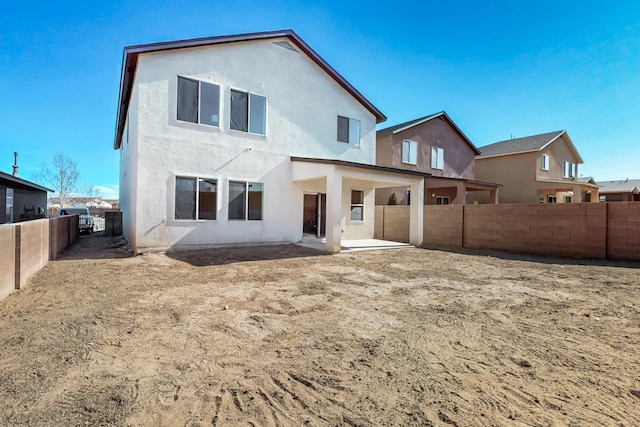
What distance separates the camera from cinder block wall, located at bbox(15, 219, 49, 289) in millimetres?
5523

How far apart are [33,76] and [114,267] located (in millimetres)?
17348

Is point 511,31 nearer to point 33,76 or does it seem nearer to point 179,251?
point 179,251

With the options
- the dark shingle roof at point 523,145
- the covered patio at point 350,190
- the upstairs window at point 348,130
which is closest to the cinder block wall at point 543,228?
the covered patio at point 350,190

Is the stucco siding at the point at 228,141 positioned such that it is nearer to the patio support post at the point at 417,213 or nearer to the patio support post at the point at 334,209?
the patio support post at the point at 334,209

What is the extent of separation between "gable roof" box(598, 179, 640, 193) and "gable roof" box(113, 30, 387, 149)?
35518mm

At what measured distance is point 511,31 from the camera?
12828 millimetres

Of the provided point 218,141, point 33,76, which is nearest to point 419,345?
point 218,141

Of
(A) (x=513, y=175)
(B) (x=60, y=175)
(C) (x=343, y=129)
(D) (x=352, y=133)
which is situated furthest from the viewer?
(B) (x=60, y=175)

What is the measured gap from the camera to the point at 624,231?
358 inches

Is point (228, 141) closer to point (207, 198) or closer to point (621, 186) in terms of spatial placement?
point (207, 198)

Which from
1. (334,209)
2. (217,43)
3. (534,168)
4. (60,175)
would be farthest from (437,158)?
(60,175)

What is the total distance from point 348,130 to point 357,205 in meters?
3.84

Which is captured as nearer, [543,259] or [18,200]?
[543,259]

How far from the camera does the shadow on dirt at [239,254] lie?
8734 millimetres
